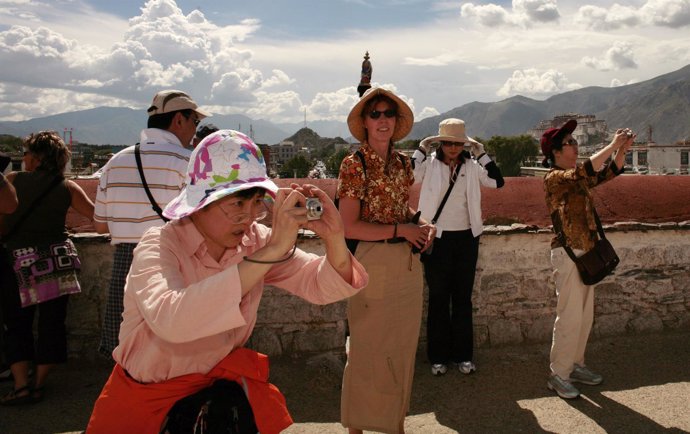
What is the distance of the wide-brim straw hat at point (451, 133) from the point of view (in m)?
4.22

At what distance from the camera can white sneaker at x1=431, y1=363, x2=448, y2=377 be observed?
13.9ft

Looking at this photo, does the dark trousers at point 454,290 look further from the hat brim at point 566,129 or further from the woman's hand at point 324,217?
the woman's hand at point 324,217

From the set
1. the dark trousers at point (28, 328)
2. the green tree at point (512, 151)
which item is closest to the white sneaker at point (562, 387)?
the dark trousers at point (28, 328)

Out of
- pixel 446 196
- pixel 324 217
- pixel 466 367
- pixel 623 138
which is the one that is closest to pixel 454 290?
pixel 466 367

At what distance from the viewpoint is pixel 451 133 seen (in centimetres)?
430

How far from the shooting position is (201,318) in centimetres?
141

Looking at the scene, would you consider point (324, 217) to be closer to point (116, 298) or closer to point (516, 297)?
point (116, 298)

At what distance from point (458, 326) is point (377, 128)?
1930 mm

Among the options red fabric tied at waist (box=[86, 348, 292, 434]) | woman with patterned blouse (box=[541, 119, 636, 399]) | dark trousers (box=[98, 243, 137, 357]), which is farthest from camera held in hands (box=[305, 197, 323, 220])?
woman with patterned blouse (box=[541, 119, 636, 399])

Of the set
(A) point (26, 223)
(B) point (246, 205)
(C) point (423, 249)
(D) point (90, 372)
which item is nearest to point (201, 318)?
(B) point (246, 205)

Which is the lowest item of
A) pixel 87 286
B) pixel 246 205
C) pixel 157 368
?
pixel 87 286

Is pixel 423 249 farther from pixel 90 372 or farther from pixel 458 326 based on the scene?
pixel 90 372

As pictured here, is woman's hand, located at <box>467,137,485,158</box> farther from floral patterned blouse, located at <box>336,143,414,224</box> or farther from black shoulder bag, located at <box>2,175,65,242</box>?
black shoulder bag, located at <box>2,175,65,242</box>

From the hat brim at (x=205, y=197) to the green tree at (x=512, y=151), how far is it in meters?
81.4
